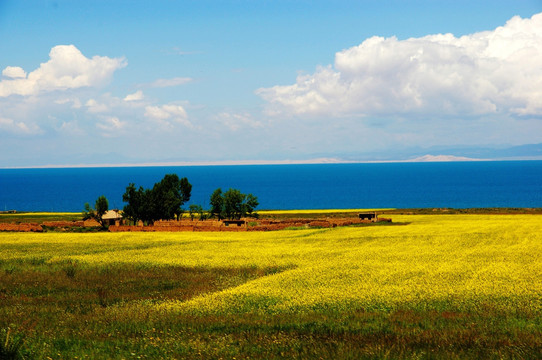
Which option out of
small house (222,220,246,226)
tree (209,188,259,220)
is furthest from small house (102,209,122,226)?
small house (222,220,246,226)

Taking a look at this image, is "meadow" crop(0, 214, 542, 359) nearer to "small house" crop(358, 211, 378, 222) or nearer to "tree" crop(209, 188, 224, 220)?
"small house" crop(358, 211, 378, 222)

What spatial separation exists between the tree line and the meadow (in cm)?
3787

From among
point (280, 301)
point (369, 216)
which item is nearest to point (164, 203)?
point (369, 216)

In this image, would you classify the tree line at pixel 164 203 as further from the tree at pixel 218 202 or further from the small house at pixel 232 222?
the small house at pixel 232 222

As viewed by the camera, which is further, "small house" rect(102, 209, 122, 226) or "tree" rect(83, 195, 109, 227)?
"small house" rect(102, 209, 122, 226)

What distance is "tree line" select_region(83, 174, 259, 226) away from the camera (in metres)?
84.8

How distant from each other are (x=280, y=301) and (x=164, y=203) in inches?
2540

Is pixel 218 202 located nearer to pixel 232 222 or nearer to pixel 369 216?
pixel 232 222

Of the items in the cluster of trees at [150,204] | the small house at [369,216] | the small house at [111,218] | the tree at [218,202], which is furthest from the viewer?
the tree at [218,202]

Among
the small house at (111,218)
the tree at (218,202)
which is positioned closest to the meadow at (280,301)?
the small house at (111,218)

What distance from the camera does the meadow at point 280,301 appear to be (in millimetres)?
17375

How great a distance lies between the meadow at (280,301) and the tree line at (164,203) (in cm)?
3787

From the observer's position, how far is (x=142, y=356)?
16.5 m

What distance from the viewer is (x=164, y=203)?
284 feet
